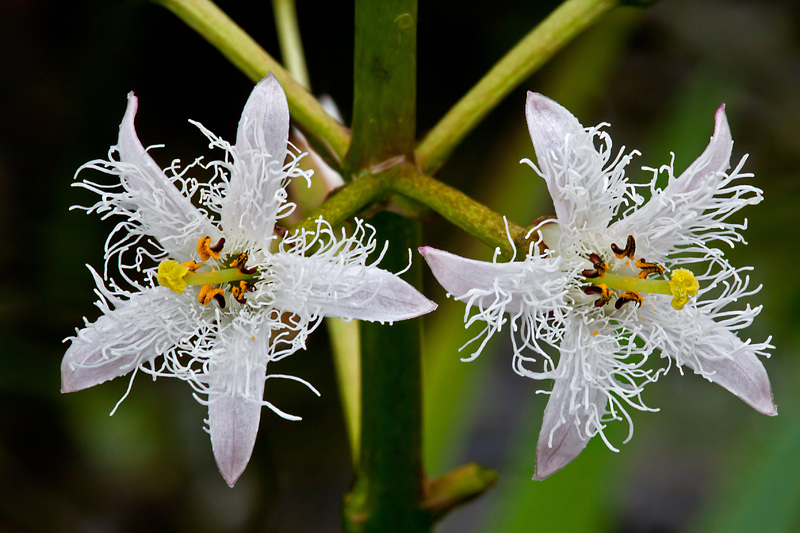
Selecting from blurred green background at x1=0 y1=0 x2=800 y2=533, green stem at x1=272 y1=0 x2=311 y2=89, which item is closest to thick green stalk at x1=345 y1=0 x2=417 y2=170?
green stem at x1=272 y1=0 x2=311 y2=89

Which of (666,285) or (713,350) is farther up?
(666,285)

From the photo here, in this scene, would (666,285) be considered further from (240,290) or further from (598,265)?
(240,290)

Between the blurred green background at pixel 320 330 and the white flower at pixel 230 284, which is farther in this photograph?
the blurred green background at pixel 320 330

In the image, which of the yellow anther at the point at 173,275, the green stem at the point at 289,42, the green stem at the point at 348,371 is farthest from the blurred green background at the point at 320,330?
the yellow anther at the point at 173,275

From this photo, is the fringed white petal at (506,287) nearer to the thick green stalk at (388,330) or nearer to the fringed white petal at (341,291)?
the fringed white petal at (341,291)

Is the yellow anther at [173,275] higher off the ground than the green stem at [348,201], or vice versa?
the yellow anther at [173,275]

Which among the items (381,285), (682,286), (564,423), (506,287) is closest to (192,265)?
(381,285)

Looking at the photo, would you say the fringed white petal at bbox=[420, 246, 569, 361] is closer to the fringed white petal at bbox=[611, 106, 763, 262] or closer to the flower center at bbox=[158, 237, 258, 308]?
the fringed white petal at bbox=[611, 106, 763, 262]
